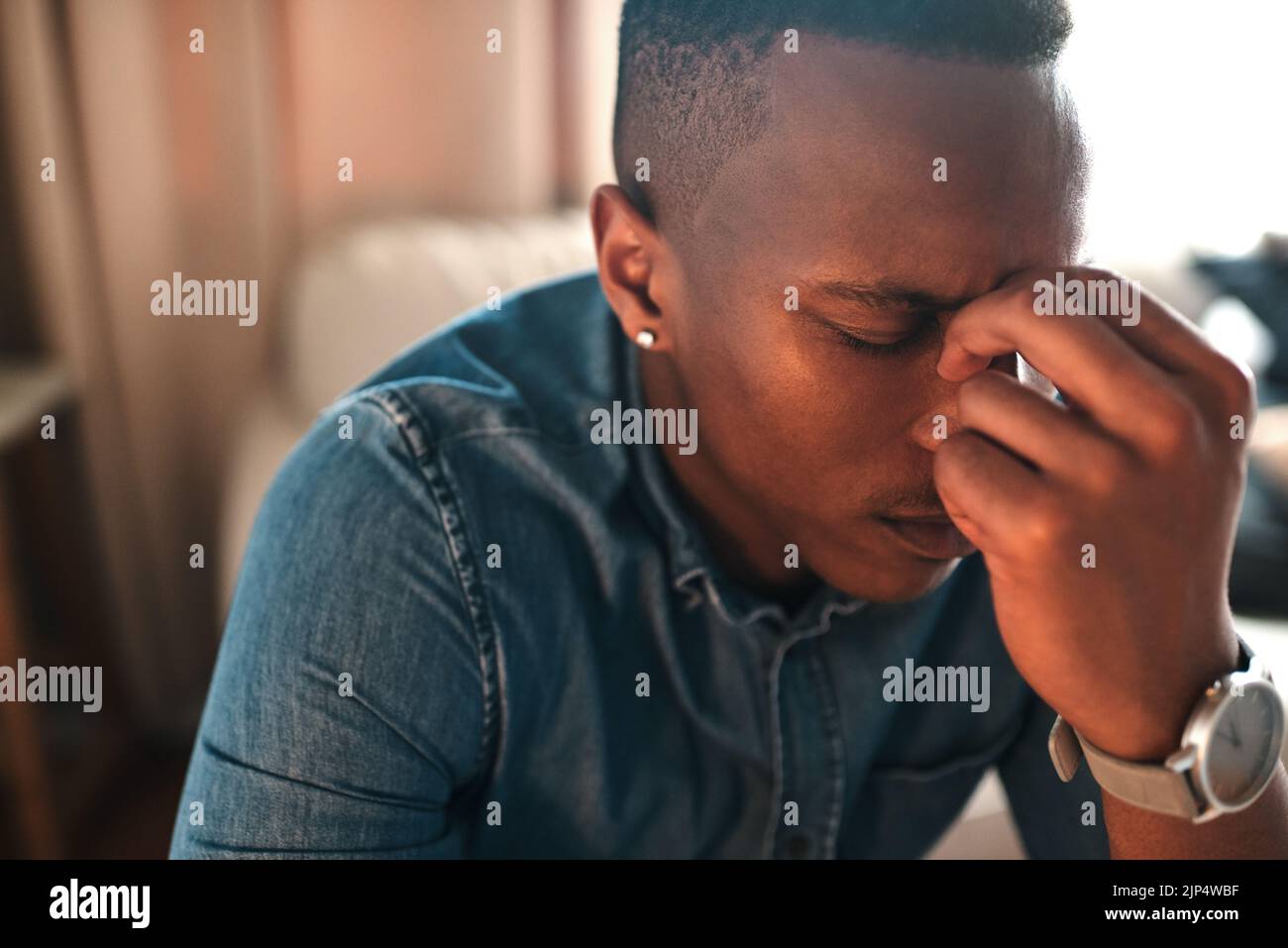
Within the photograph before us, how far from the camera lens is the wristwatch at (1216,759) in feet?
2.06

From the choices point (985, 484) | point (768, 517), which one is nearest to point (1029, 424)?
point (985, 484)

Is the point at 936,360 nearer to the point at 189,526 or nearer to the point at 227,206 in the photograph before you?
the point at 227,206

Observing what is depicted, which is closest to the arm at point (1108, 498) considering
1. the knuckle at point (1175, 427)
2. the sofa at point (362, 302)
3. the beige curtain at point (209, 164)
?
the knuckle at point (1175, 427)

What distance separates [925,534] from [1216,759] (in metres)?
0.22

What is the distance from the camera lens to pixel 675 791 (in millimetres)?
905

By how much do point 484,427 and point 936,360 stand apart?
0.34 m

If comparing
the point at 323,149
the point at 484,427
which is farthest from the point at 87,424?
the point at 484,427

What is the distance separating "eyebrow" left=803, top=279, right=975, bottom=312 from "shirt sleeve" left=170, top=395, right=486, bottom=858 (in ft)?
1.07

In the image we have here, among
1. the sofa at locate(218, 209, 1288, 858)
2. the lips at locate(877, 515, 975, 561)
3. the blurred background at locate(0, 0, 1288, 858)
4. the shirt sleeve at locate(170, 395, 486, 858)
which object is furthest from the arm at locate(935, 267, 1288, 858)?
the blurred background at locate(0, 0, 1288, 858)

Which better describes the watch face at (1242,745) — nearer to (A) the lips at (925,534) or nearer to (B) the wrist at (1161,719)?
(B) the wrist at (1161,719)

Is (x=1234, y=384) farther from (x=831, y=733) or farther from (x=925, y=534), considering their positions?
(x=831, y=733)

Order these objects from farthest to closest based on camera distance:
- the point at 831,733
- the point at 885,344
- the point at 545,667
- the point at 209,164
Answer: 1. the point at 209,164
2. the point at 831,733
3. the point at 545,667
4. the point at 885,344

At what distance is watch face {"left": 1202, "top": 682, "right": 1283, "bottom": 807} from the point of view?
632 mm

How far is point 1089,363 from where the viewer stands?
1.94 ft
